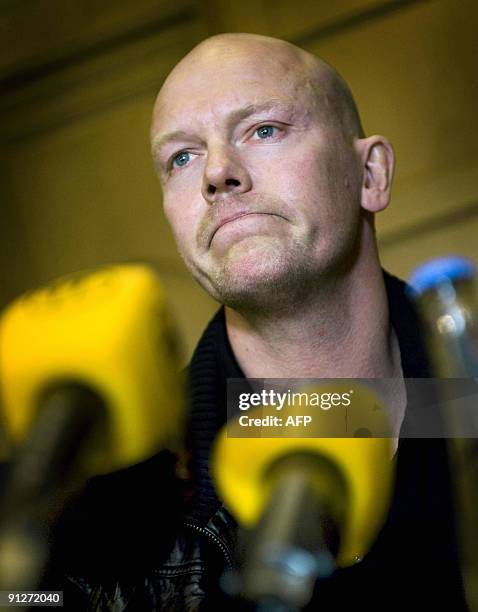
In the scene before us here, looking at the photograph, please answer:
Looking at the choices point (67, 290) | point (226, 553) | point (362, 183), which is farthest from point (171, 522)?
point (362, 183)

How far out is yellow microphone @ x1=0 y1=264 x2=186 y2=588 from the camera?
0.27 m

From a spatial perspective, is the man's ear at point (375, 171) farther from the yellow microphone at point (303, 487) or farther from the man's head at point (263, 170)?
the yellow microphone at point (303, 487)

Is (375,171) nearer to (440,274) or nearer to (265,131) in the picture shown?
(265,131)

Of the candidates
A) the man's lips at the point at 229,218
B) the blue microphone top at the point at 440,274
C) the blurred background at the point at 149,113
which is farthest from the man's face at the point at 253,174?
the blurred background at the point at 149,113

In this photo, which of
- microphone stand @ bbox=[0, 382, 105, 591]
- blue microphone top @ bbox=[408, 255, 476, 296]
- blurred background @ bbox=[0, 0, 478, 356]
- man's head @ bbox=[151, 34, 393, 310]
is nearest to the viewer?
microphone stand @ bbox=[0, 382, 105, 591]

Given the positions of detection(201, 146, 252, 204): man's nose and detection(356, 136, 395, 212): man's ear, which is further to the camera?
detection(356, 136, 395, 212): man's ear

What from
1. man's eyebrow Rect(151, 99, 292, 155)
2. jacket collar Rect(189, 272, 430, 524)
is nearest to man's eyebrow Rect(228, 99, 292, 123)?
man's eyebrow Rect(151, 99, 292, 155)

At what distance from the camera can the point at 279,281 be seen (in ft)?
1.54

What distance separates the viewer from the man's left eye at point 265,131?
1.67ft

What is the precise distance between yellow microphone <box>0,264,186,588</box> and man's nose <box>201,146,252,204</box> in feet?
0.33

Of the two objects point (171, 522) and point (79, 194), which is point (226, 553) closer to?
Result: point (171, 522)

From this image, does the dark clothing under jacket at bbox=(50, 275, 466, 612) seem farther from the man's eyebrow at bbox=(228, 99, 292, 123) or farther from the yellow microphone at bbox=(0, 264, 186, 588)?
the man's eyebrow at bbox=(228, 99, 292, 123)

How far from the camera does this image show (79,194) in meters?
0.95

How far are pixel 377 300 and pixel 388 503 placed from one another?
0.54 feet
